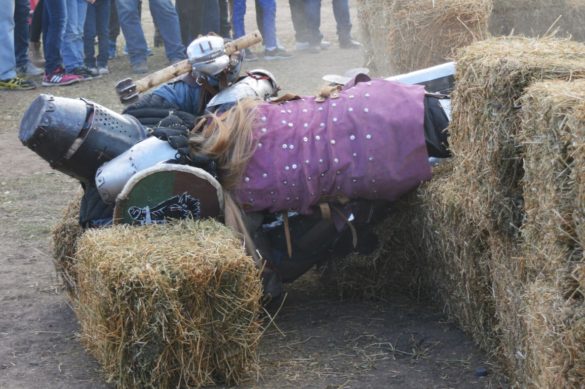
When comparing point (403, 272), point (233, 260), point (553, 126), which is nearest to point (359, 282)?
point (403, 272)

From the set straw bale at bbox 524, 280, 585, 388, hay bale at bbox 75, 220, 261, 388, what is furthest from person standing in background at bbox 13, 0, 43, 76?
straw bale at bbox 524, 280, 585, 388

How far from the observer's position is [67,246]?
15.6ft

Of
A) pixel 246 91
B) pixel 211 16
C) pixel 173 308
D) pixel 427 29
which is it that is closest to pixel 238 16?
pixel 211 16

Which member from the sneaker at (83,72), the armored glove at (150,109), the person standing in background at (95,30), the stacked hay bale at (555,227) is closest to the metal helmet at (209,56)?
the armored glove at (150,109)

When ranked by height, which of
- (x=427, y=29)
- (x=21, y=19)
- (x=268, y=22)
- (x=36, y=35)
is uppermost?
(x=427, y=29)

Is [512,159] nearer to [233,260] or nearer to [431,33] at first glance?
[233,260]

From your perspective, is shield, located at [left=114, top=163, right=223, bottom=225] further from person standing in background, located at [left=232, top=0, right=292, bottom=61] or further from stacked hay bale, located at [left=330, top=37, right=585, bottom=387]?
person standing in background, located at [left=232, top=0, right=292, bottom=61]

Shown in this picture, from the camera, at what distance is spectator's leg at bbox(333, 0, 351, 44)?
12773 mm

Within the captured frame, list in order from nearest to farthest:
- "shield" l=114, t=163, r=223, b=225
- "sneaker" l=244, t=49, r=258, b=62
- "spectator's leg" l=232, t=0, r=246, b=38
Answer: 1. "shield" l=114, t=163, r=223, b=225
2. "spectator's leg" l=232, t=0, r=246, b=38
3. "sneaker" l=244, t=49, r=258, b=62

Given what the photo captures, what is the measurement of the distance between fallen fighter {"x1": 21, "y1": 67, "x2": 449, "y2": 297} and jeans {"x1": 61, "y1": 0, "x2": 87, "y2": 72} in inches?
252

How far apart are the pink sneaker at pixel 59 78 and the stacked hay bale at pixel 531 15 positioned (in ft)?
16.6

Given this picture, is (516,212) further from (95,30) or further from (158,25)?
(95,30)

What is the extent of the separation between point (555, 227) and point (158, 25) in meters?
8.61

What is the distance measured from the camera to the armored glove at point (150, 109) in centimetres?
511
